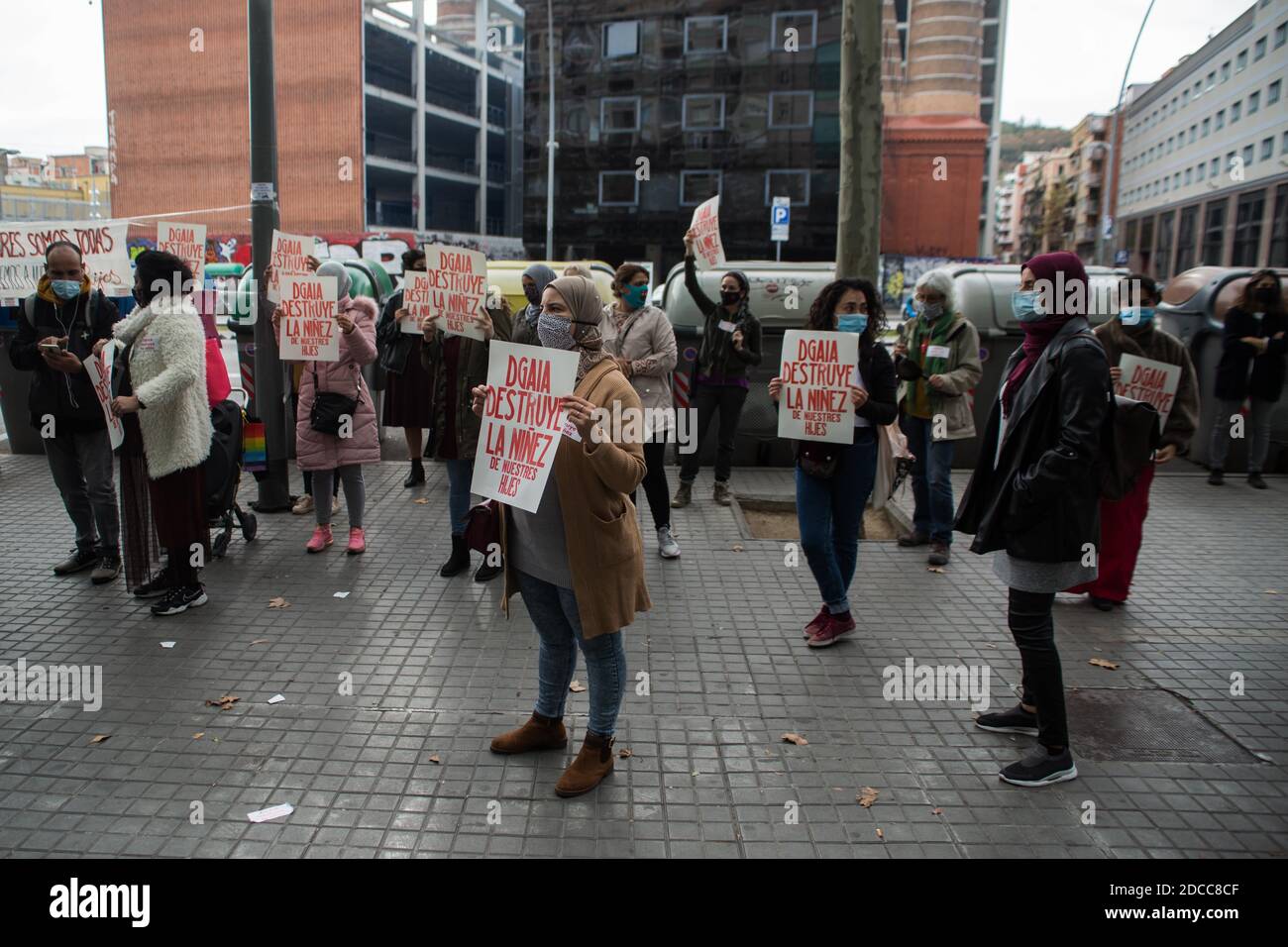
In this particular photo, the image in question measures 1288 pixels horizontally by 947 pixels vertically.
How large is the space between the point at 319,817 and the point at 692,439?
5732 mm

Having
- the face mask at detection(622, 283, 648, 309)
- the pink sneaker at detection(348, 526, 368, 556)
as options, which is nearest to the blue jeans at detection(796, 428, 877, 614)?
the face mask at detection(622, 283, 648, 309)

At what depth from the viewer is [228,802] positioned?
3.59m

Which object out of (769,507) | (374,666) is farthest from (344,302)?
(769,507)

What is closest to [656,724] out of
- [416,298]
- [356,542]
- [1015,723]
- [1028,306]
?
[1015,723]

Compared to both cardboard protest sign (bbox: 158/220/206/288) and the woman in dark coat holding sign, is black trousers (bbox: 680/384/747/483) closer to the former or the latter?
cardboard protest sign (bbox: 158/220/206/288)

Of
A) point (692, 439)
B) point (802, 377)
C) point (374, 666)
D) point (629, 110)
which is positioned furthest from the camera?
point (629, 110)

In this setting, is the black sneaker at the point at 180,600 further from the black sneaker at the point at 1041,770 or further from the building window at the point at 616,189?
the building window at the point at 616,189

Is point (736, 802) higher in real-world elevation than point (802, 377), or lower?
lower

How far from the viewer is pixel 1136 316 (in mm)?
6332

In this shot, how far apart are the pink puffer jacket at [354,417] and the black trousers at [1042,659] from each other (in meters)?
4.60

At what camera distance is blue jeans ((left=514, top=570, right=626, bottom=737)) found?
367 centimetres

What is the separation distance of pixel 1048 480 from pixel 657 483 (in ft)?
11.8

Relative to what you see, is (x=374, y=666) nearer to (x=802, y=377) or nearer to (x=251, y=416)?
(x=802, y=377)

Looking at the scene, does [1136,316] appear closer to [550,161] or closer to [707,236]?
[707,236]
